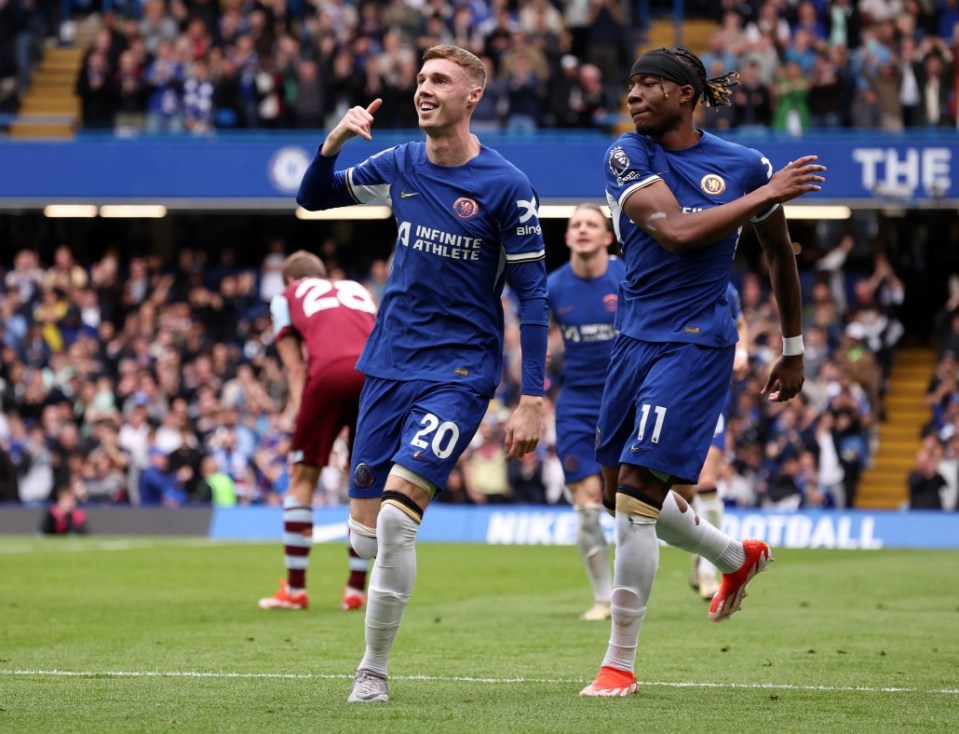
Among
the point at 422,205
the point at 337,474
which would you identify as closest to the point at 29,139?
the point at 337,474

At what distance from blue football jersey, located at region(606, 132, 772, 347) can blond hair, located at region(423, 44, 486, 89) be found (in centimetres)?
68

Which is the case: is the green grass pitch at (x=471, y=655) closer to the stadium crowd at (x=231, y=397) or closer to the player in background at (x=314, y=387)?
the player in background at (x=314, y=387)

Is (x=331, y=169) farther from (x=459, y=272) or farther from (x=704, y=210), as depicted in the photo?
(x=704, y=210)

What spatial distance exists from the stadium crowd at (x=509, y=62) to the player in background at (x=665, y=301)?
18683mm

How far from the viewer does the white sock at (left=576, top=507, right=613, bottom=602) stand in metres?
11.6

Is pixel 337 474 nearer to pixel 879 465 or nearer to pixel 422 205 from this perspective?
pixel 879 465

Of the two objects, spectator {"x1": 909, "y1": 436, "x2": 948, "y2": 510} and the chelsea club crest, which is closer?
spectator {"x1": 909, "y1": 436, "x2": 948, "y2": 510}

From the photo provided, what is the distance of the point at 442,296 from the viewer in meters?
7.29

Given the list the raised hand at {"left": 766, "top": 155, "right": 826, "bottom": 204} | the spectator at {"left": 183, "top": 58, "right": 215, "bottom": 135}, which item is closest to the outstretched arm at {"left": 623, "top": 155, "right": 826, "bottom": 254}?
the raised hand at {"left": 766, "top": 155, "right": 826, "bottom": 204}

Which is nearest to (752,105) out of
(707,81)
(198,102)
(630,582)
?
(198,102)

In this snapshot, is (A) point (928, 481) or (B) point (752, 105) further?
(B) point (752, 105)

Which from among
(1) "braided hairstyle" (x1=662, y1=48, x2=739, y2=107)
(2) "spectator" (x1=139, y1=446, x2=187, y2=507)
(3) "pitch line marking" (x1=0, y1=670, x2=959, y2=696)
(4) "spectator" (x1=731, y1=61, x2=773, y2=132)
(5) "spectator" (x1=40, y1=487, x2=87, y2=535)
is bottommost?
(2) "spectator" (x1=139, y1=446, x2=187, y2=507)

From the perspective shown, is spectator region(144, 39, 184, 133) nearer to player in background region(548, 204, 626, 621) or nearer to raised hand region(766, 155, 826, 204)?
player in background region(548, 204, 626, 621)

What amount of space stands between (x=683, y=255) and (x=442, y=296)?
1.04 meters
